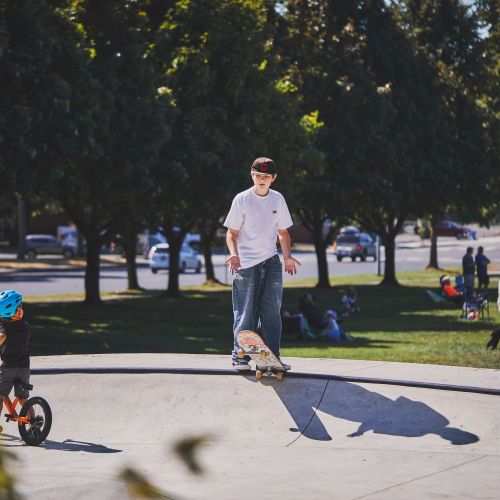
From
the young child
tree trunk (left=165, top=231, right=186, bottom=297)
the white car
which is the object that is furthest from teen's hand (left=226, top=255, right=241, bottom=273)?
the white car

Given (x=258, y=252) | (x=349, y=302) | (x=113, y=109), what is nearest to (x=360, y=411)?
(x=258, y=252)

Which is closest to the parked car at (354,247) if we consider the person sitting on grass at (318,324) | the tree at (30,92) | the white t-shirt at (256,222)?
the tree at (30,92)

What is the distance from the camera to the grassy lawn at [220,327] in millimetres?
14938

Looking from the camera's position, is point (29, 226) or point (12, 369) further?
point (29, 226)

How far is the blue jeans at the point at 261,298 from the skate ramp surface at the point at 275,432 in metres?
0.49

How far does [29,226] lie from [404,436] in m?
81.9

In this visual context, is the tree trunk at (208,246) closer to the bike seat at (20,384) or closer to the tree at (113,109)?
the tree at (113,109)

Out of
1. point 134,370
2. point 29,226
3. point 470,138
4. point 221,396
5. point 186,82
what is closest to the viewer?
point 221,396

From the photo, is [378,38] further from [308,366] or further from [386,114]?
[308,366]

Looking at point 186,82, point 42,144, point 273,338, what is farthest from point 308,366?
point 186,82

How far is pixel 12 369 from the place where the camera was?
7.76 metres

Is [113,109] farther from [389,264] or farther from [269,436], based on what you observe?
[389,264]

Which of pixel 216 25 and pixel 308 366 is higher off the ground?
pixel 216 25

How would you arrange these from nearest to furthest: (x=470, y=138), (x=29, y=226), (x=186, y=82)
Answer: (x=186, y=82) < (x=470, y=138) < (x=29, y=226)
